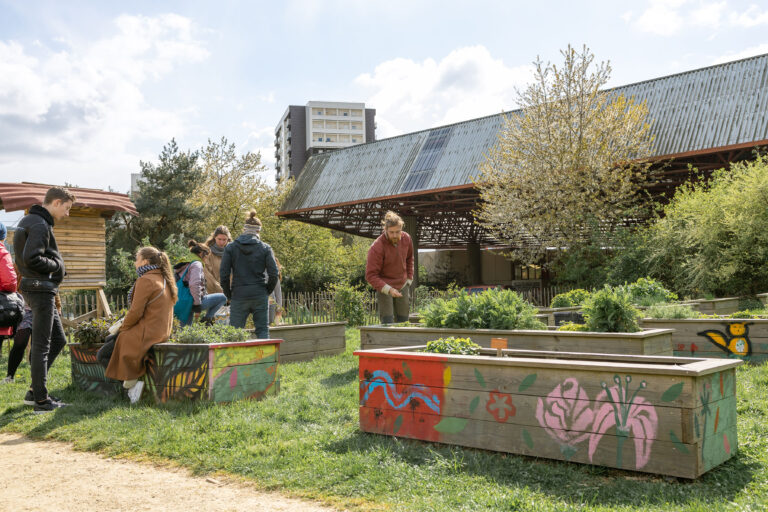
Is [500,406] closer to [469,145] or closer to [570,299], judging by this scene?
[570,299]

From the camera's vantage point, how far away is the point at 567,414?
3682 mm

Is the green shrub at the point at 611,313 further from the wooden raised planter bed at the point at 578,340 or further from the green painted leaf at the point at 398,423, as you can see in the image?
the green painted leaf at the point at 398,423

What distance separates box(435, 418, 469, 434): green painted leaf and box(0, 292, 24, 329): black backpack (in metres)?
4.48

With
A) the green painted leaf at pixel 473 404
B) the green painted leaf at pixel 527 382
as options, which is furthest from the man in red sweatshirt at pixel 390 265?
the green painted leaf at pixel 527 382

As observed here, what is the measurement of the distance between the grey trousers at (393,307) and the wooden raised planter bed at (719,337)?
3042mm

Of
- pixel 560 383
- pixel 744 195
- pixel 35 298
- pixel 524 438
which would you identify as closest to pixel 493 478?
pixel 524 438

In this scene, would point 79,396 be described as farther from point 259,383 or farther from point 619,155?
point 619,155

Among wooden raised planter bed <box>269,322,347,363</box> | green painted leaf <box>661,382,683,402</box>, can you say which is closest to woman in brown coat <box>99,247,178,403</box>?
wooden raised planter bed <box>269,322,347,363</box>

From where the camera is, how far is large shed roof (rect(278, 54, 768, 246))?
60.4 feet

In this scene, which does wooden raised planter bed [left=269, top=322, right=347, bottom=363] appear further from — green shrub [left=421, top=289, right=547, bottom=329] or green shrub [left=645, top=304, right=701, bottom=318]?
green shrub [left=645, top=304, right=701, bottom=318]

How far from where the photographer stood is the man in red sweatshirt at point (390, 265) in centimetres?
780

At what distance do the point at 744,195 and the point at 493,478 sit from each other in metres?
11.7

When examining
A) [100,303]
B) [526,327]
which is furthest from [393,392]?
[100,303]

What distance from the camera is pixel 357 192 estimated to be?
26.9m
